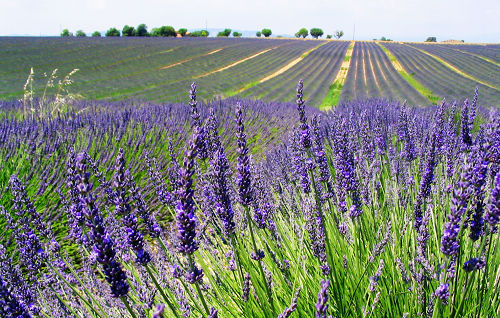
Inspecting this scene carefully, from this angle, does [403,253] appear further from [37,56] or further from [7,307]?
[37,56]

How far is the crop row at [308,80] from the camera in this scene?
704 inches

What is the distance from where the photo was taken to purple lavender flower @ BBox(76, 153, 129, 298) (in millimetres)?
874

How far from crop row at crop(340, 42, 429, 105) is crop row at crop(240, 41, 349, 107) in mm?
1389

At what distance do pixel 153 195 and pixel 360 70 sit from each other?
24.8 metres

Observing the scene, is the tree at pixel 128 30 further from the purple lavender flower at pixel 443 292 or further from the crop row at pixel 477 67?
the purple lavender flower at pixel 443 292

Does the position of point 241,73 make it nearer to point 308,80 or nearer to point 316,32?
point 308,80

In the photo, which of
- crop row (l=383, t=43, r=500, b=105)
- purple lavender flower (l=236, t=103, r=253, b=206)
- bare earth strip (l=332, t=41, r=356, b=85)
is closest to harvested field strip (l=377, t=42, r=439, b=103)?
crop row (l=383, t=43, r=500, b=105)

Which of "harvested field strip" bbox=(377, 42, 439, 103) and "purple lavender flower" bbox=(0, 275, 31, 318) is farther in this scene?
"harvested field strip" bbox=(377, 42, 439, 103)

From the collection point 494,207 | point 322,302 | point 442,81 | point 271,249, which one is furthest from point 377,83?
point 322,302

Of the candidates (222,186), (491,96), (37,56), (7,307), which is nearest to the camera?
(7,307)

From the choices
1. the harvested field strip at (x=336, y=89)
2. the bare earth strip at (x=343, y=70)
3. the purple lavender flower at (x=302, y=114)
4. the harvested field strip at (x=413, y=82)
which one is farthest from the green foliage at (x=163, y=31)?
the purple lavender flower at (x=302, y=114)

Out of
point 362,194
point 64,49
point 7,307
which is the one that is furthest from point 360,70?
point 7,307

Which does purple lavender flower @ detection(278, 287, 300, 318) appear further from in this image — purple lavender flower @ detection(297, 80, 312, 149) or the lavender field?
the lavender field

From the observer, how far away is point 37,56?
23.1m
